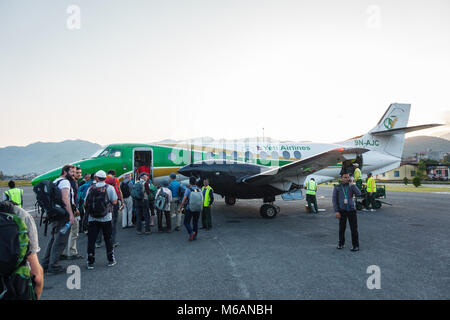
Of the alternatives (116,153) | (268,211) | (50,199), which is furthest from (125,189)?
(268,211)

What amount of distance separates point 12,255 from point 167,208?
6.52 metres

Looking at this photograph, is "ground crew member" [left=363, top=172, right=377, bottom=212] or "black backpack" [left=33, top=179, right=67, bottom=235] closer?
"black backpack" [left=33, top=179, right=67, bottom=235]

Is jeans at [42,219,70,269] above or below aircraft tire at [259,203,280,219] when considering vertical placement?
above

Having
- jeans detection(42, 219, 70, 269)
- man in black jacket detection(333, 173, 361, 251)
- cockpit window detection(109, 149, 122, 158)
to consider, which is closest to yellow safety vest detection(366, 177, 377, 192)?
man in black jacket detection(333, 173, 361, 251)

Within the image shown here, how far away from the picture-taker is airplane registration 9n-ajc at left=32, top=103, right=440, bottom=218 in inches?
397

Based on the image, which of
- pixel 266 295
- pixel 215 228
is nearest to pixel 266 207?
pixel 215 228

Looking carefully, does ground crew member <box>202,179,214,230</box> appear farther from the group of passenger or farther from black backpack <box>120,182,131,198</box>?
black backpack <box>120,182,131,198</box>

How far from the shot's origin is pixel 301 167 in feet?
31.9

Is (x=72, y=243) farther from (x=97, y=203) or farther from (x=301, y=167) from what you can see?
(x=301, y=167)

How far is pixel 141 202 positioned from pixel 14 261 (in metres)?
6.62

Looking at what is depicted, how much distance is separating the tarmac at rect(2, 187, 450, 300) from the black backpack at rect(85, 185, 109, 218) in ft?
3.85

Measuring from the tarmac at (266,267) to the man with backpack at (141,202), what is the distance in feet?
1.31
